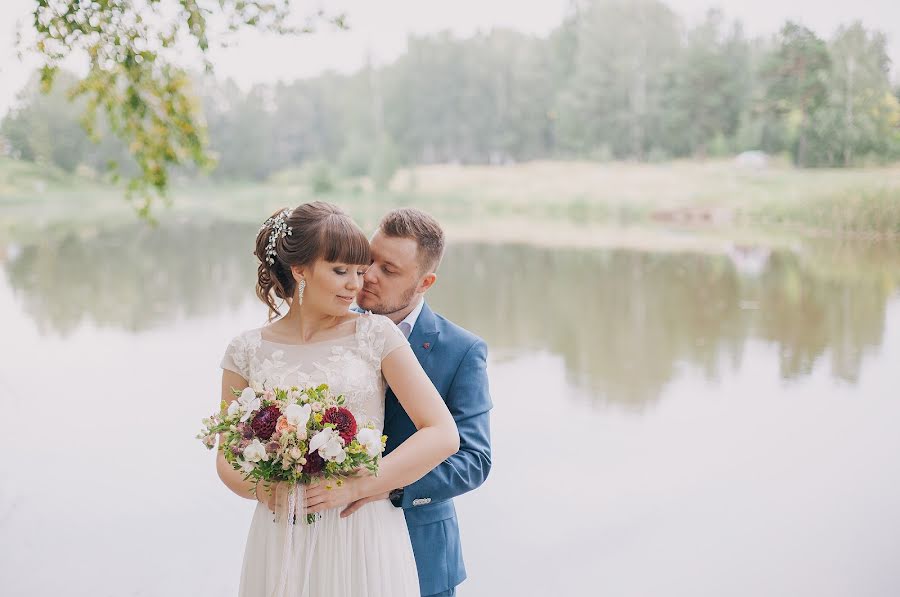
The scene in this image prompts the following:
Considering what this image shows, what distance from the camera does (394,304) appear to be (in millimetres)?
1783

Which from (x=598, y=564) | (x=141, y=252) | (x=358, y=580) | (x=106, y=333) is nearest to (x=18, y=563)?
(x=598, y=564)

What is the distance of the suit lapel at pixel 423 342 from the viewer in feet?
5.70

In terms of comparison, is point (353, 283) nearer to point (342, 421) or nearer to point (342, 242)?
point (342, 242)

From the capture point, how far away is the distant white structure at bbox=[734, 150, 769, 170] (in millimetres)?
11673

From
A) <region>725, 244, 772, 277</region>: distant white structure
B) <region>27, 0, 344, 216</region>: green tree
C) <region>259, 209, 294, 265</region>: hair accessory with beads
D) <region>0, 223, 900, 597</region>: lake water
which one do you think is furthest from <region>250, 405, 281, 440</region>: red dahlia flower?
<region>725, 244, 772, 277</region>: distant white structure

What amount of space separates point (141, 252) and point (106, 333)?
289 inches

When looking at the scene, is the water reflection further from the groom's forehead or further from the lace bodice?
the lace bodice

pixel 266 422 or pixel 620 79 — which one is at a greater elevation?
pixel 620 79

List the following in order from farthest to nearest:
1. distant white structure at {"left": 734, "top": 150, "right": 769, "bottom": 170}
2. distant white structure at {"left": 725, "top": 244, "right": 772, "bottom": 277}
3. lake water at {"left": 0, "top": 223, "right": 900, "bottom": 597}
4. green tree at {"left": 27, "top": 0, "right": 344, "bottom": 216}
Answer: distant white structure at {"left": 734, "top": 150, "right": 769, "bottom": 170}
distant white structure at {"left": 725, "top": 244, "right": 772, "bottom": 277}
lake water at {"left": 0, "top": 223, "right": 900, "bottom": 597}
green tree at {"left": 27, "top": 0, "right": 344, "bottom": 216}

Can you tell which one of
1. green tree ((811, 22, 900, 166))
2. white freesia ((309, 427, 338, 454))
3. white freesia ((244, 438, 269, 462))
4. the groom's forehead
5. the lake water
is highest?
green tree ((811, 22, 900, 166))

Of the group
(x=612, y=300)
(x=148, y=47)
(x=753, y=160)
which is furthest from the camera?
(x=753, y=160)

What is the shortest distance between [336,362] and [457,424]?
0.92ft

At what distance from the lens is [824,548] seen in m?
4.32

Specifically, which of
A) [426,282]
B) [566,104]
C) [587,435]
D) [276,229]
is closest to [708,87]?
[566,104]
